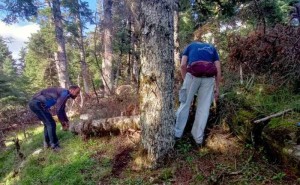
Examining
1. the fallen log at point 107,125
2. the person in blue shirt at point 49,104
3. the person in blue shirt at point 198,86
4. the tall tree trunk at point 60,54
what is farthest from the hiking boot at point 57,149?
the tall tree trunk at point 60,54

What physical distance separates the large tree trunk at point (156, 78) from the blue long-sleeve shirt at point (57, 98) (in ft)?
8.27

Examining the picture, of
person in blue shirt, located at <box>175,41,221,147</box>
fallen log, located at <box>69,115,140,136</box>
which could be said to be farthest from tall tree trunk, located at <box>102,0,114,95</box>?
person in blue shirt, located at <box>175,41,221,147</box>

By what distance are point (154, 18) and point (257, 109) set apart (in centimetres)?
219

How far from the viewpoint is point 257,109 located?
4414 millimetres

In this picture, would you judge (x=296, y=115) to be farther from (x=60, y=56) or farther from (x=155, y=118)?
(x=60, y=56)

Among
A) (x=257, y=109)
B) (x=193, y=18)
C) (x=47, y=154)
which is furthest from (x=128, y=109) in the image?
(x=193, y=18)

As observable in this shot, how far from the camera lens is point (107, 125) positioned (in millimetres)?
6059

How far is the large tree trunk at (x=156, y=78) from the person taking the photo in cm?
422

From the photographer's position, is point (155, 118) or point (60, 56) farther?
point (60, 56)

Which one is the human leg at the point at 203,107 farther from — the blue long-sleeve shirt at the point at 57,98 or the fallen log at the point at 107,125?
the blue long-sleeve shirt at the point at 57,98

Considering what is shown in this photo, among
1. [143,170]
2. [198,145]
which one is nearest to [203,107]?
[198,145]

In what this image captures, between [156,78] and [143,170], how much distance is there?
1494 mm

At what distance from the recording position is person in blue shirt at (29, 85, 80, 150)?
6180mm

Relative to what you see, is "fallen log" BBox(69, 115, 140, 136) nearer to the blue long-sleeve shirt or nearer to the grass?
the grass
